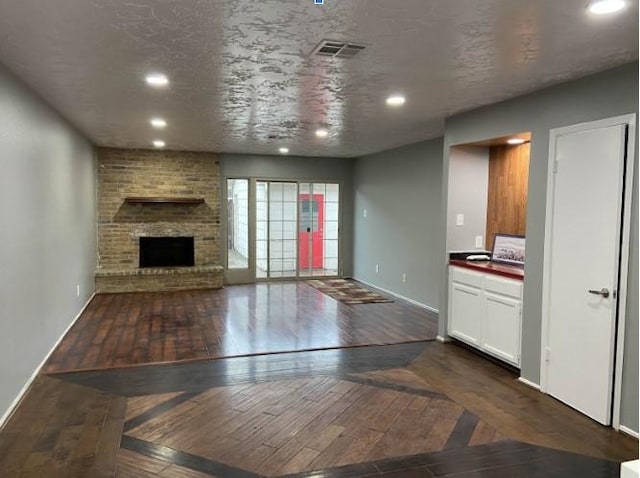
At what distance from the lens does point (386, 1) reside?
6.89 feet

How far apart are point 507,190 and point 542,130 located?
47.7 inches

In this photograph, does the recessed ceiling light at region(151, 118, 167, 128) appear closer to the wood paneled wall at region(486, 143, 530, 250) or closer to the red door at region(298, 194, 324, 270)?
the wood paneled wall at region(486, 143, 530, 250)

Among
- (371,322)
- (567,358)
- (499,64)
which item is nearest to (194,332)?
(371,322)

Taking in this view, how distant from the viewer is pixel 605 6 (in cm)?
215

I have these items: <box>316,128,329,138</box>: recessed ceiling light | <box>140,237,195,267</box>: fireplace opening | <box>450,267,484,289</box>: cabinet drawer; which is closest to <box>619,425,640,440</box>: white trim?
<box>450,267,484,289</box>: cabinet drawer

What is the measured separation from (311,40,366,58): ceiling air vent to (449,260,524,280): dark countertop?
2.34m

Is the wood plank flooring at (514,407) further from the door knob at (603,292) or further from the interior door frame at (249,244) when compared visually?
the interior door frame at (249,244)

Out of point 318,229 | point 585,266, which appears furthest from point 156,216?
point 585,266

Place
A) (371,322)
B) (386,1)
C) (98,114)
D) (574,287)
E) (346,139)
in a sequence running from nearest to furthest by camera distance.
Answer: (386,1)
(574,287)
(98,114)
(371,322)
(346,139)

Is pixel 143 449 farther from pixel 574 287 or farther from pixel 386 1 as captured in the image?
pixel 574 287

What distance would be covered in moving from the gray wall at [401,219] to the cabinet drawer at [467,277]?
1.59 ft

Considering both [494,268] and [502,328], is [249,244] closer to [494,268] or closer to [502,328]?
[494,268]

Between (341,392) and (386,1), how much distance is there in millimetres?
2726

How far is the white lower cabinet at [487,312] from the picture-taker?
4.02m
